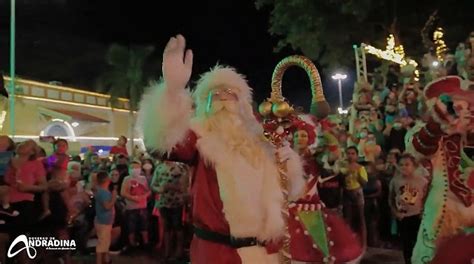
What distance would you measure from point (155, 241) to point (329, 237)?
4.12 meters

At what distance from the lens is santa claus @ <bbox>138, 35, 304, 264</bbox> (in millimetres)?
3676

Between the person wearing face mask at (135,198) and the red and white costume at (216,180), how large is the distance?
4412mm

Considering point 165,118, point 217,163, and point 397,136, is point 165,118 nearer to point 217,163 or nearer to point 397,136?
point 217,163

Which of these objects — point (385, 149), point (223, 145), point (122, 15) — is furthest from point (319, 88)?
point (122, 15)

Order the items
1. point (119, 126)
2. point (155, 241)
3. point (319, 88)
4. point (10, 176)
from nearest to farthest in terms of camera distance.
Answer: point (319, 88) < point (10, 176) < point (155, 241) < point (119, 126)

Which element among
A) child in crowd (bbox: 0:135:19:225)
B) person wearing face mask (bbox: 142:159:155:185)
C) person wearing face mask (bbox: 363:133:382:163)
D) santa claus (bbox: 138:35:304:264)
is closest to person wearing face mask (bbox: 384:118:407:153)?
person wearing face mask (bbox: 363:133:382:163)

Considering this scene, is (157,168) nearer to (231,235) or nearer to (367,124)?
(367,124)

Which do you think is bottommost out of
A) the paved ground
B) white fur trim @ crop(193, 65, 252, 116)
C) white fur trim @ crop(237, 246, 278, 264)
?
the paved ground

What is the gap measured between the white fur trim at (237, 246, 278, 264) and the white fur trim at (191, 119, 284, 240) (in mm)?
83

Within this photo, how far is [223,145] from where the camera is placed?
383cm

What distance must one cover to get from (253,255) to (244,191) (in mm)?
391
